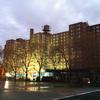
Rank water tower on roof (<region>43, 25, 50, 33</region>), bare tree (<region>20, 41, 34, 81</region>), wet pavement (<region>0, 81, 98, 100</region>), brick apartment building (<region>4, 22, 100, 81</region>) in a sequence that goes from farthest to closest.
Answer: water tower on roof (<region>43, 25, 50, 33</region>) → bare tree (<region>20, 41, 34, 81</region>) → brick apartment building (<region>4, 22, 100, 81</region>) → wet pavement (<region>0, 81, 98, 100</region>)

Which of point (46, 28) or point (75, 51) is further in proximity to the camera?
point (46, 28)

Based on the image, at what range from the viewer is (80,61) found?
306ft

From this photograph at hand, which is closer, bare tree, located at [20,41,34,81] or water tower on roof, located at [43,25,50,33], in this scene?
bare tree, located at [20,41,34,81]

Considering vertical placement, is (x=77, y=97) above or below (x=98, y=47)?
below

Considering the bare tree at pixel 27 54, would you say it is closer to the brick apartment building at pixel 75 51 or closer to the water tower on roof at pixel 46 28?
the brick apartment building at pixel 75 51

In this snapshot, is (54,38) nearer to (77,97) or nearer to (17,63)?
(17,63)

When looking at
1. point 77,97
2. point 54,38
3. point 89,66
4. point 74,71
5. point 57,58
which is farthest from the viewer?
point 54,38

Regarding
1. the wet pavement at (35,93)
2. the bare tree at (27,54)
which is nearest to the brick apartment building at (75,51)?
the bare tree at (27,54)

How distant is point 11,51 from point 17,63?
205 inches

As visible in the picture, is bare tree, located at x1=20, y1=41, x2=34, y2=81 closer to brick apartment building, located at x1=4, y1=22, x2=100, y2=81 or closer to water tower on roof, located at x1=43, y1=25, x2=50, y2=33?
brick apartment building, located at x1=4, y1=22, x2=100, y2=81

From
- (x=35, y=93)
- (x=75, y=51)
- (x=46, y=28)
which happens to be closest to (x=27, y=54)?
(x=75, y=51)

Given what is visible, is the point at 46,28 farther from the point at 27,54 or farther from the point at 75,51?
the point at 75,51

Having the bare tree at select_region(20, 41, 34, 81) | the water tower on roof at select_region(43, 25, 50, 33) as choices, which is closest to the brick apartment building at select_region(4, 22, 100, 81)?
the bare tree at select_region(20, 41, 34, 81)

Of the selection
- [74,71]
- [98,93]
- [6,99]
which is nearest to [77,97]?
[98,93]
